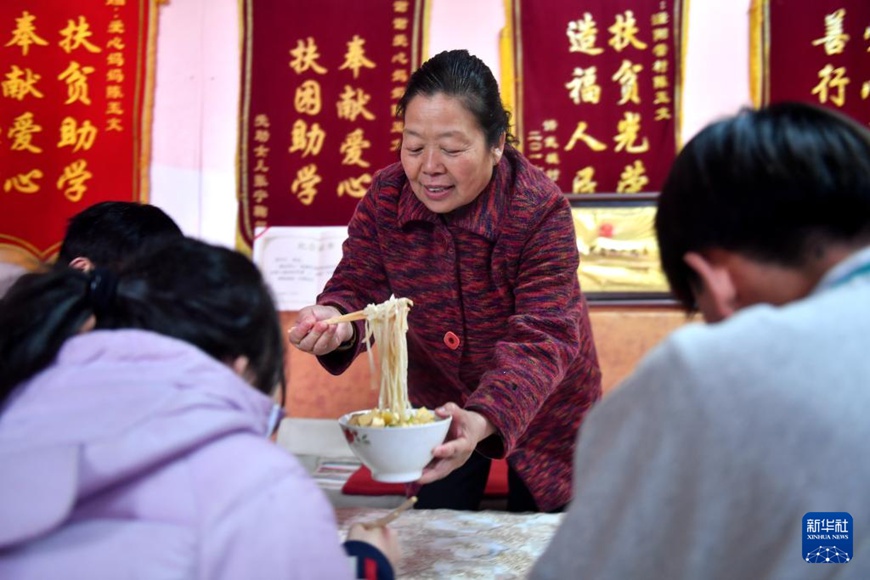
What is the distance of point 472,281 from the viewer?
5.95 feet

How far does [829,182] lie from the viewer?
0.80 meters

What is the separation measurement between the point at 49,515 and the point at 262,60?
2973 mm

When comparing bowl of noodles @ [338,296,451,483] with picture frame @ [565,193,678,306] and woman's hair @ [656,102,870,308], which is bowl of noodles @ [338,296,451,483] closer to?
woman's hair @ [656,102,870,308]

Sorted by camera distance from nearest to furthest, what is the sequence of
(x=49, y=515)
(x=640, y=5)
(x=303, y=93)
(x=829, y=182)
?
(x=49, y=515)
(x=829, y=182)
(x=640, y=5)
(x=303, y=93)

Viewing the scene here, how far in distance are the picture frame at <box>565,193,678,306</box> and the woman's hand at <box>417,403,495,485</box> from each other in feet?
6.38

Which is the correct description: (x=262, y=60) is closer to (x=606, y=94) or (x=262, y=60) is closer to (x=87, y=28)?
(x=87, y=28)

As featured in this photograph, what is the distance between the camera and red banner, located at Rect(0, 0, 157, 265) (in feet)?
11.0

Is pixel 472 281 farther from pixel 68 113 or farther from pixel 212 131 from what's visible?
pixel 68 113

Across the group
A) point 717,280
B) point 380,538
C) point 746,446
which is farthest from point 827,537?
point 380,538

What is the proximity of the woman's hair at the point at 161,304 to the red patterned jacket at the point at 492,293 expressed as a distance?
0.72 m

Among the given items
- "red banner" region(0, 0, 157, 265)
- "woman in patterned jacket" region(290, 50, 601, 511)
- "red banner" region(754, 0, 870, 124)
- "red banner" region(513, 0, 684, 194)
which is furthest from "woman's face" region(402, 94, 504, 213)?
"red banner" region(0, 0, 157, 265)

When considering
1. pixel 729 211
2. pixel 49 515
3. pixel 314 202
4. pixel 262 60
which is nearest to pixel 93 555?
pixel 49 515

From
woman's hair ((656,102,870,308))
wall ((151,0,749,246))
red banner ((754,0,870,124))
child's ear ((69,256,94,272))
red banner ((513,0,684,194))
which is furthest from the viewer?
wall ((151,0,749,246))

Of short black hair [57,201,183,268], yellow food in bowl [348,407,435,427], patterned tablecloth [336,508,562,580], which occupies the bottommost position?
patterned tablecloth [336,508,562,580]
